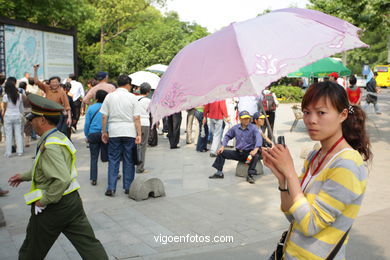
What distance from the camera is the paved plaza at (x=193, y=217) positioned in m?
4.41

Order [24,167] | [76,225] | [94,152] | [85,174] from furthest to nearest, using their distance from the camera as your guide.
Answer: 1. [24,167]
2. [85,174]
3. [94,152]
4. [76,225]

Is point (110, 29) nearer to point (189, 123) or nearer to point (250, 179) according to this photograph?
point (189, 123)

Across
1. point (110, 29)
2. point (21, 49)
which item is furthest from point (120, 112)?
point (110, 29)

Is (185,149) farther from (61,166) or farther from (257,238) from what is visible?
(61,166)

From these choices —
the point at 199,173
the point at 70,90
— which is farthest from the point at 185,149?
the point at 70,90

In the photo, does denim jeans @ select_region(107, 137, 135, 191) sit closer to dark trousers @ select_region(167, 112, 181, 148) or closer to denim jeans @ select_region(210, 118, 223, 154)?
denim jeans @ select_region(210, 118, 223, 154)

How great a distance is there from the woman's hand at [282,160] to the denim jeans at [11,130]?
334 inches

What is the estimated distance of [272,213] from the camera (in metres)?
5.62

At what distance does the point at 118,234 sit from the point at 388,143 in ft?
28.1

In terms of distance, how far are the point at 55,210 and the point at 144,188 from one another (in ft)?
9.74

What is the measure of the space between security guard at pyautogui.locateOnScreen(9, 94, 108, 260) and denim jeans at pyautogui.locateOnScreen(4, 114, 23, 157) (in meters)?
6.29

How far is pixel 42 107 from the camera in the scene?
3283 millimetres

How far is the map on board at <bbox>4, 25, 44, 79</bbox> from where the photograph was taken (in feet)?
48.6

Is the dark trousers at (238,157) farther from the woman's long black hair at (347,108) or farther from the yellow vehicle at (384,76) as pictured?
the yellow vehicle at (384,76)
